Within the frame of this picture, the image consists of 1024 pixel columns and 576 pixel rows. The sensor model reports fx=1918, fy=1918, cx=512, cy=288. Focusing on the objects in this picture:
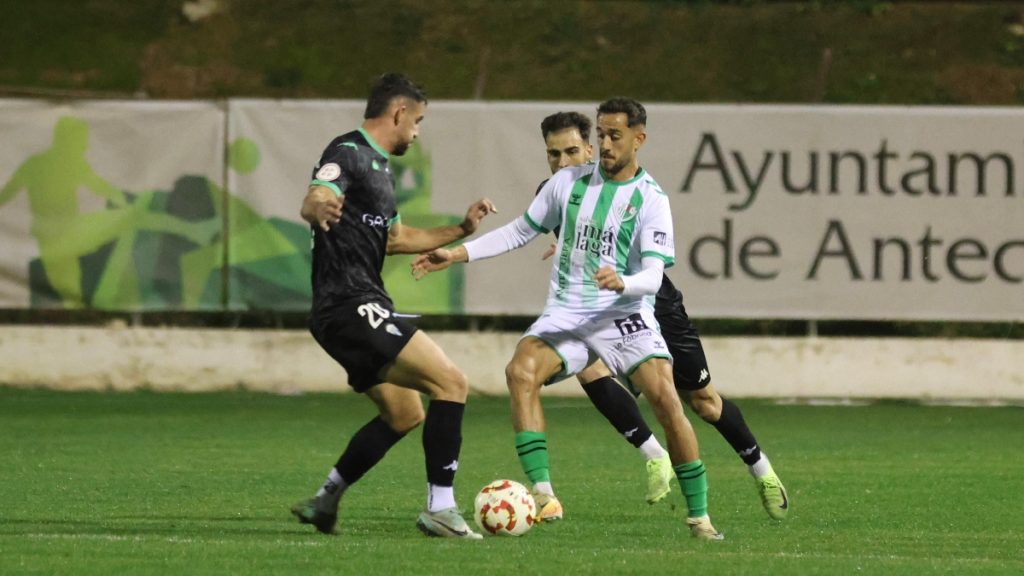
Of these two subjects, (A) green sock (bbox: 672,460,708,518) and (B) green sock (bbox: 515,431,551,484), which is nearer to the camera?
(A) green sock (bbox: 672,460,708,518)

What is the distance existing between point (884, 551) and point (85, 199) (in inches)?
430

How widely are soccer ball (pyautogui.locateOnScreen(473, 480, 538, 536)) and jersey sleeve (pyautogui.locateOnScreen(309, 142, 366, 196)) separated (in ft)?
5.01

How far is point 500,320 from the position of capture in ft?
57.7

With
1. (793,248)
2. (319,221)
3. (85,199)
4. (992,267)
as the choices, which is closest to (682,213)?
(793,248)

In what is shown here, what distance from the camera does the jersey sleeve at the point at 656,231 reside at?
8.62 m

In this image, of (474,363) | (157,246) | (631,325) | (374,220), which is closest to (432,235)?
(374,220)

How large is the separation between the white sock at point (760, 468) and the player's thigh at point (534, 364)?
1.24 m

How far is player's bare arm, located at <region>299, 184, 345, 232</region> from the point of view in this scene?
25.8 ft

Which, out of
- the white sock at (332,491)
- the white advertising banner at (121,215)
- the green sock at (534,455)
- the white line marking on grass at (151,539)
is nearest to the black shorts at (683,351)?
the green sock at (534,455)

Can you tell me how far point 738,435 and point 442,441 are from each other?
6.73 ft

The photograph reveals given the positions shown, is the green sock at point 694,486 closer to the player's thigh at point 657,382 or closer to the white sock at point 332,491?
the player's thigh at point 657,382

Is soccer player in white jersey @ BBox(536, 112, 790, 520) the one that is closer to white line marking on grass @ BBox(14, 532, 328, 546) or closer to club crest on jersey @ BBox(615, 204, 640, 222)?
club crest on jersey @ BBox(615, 204, 640, 222)

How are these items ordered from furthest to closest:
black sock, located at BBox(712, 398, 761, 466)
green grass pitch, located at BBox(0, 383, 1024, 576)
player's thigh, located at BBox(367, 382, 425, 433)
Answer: black sock, located at BBox(712, 398, 761, 466) → player's thigh, located at BBox(367, 382, 425, 433) → green grass pitch, located at BBox(0, 383, 1024, 576)

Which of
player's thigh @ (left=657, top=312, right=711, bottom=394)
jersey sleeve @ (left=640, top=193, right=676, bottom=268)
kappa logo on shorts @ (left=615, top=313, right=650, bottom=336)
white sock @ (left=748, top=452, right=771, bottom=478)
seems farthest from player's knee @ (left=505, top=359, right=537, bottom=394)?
white sock @ (left=748, top=452, right=771, bottom=478)
